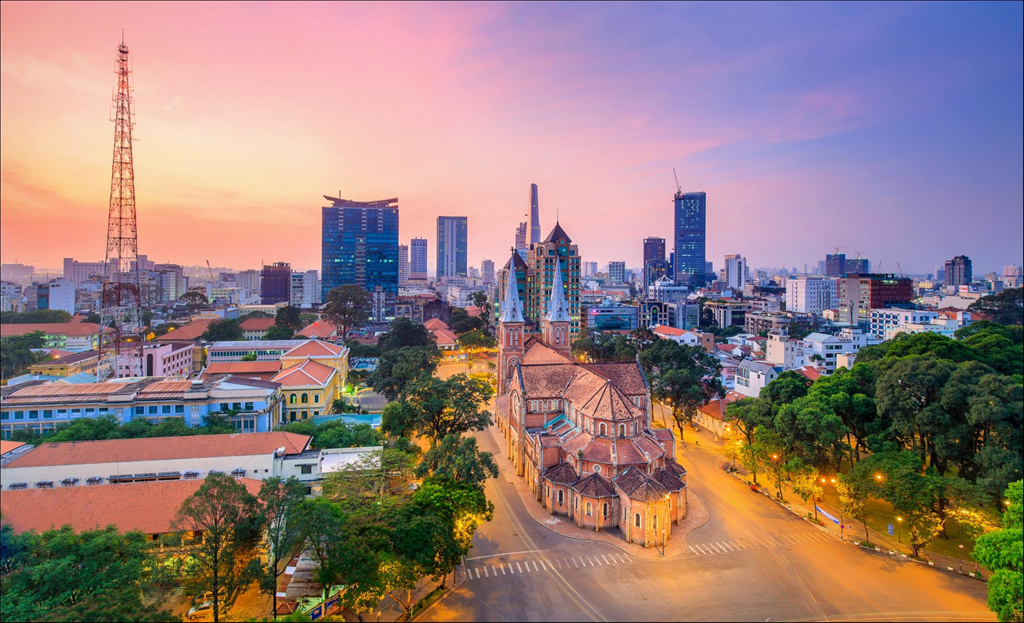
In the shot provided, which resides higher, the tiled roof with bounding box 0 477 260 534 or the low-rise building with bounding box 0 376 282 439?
the low-rise building with bounding box 0 376 282 439

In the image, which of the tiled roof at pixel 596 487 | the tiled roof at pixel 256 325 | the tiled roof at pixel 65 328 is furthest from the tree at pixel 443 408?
the tiled roof at pixel 65 328

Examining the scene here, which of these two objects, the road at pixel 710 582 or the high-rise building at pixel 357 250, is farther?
the high-rise building at pixel 357 250

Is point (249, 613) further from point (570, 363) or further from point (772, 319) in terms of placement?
point (772, 319)

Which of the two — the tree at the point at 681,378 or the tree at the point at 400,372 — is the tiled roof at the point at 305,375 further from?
the tree at the point at 681,378

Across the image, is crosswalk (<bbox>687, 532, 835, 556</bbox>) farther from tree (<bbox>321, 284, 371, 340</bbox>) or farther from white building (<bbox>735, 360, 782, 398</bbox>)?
tree (<bbox>321, 284, 371, 340</bbox>)

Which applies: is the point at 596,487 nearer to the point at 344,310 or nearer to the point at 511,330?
the point at 511,330

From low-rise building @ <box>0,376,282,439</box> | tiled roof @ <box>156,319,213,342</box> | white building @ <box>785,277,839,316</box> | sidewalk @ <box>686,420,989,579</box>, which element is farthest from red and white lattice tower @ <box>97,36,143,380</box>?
white building @ <box>785,277,839,316</box>

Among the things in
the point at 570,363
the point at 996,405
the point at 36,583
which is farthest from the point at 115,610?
the point at 996,405
